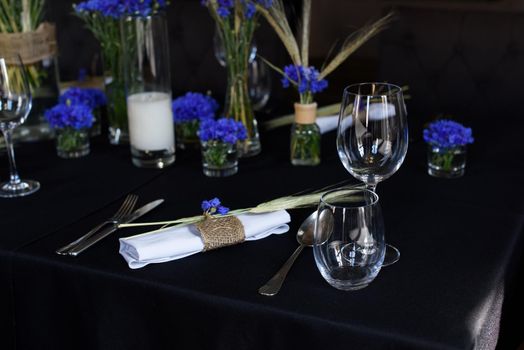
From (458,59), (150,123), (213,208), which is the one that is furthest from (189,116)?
(458,59)

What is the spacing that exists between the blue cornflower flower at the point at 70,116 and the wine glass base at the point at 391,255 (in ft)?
2.31

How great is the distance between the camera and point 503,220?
3.77ft

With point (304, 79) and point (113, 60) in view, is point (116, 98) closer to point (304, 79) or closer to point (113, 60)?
point (113, 60)

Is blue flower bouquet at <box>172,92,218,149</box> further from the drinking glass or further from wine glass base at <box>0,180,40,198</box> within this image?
the drinking glass

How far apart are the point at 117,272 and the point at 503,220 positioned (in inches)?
23.6

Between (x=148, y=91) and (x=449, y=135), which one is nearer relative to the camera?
(x=449, y=135)

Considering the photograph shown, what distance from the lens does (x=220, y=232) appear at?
41.8 inches

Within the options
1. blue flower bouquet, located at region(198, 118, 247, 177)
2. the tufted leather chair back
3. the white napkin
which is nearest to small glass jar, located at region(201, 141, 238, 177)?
blue flower bouquet, located at region(198, 118, 247, 177)

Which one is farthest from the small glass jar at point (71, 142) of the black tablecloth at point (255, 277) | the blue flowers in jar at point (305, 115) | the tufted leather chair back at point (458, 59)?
the tufted leather chair back at point (458, 59)

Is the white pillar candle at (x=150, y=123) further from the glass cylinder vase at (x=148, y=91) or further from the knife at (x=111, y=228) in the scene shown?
the knife at (x=111, y=228)

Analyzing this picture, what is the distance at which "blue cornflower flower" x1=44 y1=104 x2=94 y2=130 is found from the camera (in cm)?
145

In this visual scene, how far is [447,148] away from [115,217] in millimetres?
602

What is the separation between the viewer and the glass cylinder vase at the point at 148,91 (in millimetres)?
1422

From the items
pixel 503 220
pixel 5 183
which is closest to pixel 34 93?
pixel 5 183
